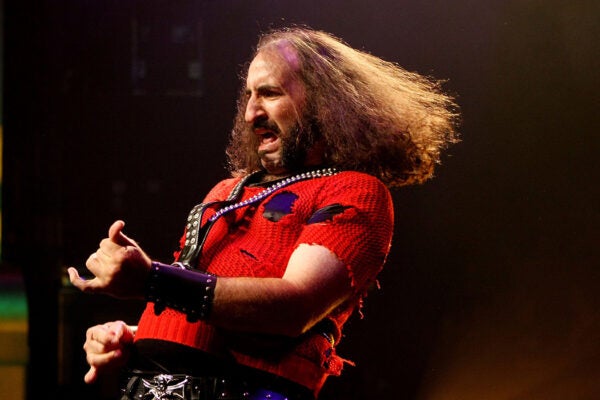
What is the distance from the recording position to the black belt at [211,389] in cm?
144

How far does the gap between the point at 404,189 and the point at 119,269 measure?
1.80 m

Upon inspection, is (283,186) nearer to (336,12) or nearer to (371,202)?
(371,202)

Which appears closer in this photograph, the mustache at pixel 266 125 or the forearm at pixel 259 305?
the forearm at pixel 259 305

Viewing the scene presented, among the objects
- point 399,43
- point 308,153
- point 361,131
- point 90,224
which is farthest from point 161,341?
point 399,43

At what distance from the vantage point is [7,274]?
9.77 ft

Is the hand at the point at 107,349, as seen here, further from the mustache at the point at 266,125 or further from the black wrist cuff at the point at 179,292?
the mustache at the point at 266,125

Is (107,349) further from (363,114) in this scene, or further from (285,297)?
(363,114)

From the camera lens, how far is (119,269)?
1.27 m

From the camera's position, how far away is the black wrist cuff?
4.25 feet

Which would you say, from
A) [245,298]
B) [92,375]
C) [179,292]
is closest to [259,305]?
[245,298]

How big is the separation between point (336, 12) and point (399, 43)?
28 cm

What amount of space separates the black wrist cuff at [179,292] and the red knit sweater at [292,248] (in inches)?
7.1

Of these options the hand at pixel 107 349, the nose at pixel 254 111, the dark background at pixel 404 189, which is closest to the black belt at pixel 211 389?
the hand at pixel 107 349

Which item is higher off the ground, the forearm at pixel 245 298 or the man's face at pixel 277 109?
the man's face at pixel 277 109
